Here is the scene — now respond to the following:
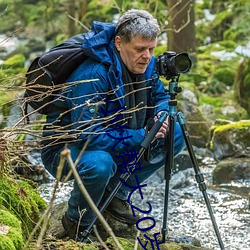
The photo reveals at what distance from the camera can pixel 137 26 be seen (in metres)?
3.35

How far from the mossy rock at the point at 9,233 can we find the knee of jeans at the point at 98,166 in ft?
1.92

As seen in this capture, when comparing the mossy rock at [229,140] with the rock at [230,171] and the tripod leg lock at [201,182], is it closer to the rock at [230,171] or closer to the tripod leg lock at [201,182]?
the rock at [230,171]

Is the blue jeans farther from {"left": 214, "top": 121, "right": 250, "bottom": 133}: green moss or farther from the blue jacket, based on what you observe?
{"left": 214, "top": 121, "right": 250, "bottom": 133}: green moss

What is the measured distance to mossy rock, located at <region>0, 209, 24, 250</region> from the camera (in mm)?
2385

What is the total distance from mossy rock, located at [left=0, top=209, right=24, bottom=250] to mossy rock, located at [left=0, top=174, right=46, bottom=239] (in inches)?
9.3

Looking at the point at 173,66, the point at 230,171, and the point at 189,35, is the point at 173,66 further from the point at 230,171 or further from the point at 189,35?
the point at 189,35

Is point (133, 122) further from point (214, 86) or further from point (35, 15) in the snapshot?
point (35, 15)

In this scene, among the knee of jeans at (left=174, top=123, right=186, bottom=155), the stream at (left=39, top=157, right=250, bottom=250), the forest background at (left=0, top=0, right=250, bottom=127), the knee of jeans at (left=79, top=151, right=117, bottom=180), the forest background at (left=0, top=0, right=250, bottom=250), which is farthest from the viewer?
the forest background at (left=0, top=0, right=250, bottom=127)

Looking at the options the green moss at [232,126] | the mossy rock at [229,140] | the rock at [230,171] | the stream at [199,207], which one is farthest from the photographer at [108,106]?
the green moss at [232,126]

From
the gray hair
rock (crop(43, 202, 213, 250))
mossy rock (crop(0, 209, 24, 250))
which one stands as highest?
the gray hair

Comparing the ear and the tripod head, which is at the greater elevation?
the ear

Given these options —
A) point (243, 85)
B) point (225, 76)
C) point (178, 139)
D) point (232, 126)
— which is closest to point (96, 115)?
point (178, 139)

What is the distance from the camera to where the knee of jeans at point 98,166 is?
3264 millimetres

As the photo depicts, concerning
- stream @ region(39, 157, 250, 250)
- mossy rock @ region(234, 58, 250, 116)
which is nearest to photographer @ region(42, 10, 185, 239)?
stream @ region(39, 157, 250, 250)
